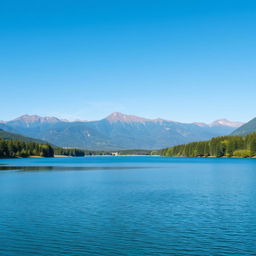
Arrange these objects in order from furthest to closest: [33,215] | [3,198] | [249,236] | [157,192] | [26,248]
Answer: [157,192] < [3,198] < [33,215] < [249,236] < [26,248]

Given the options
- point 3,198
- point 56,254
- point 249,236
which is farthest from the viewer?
point 3,198

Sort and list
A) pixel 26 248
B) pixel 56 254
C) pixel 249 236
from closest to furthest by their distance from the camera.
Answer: pixel 56 254 < pixel 26 248 < pixel 249 236

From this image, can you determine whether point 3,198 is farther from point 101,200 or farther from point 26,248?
point 26,248

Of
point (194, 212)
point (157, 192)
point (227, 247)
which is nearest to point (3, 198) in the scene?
point (157, 192)

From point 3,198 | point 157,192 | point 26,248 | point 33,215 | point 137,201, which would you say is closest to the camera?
point 26,248

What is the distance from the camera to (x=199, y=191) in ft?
207

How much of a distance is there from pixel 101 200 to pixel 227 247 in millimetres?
27161

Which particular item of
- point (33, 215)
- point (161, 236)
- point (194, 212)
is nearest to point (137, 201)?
point (194, 212)

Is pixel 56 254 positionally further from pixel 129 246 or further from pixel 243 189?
pixel 243 189

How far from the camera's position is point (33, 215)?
4178cm

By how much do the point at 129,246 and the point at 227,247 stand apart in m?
7.97

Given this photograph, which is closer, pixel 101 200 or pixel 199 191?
pixel 101 200

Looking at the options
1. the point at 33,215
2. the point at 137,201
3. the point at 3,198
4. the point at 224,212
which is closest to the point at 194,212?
the point at 224,212

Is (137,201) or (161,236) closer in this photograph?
(161,236)
